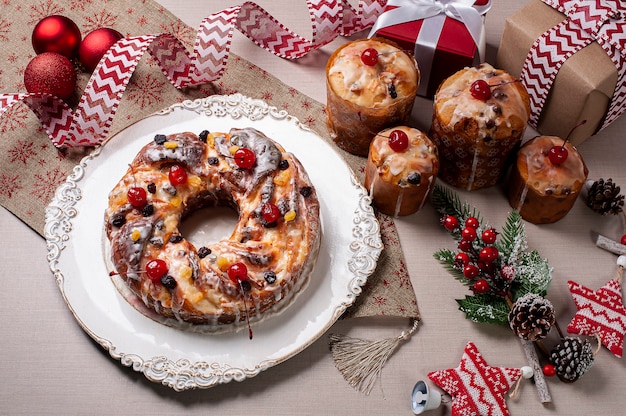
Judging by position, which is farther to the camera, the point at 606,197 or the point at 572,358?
the point at 606,197

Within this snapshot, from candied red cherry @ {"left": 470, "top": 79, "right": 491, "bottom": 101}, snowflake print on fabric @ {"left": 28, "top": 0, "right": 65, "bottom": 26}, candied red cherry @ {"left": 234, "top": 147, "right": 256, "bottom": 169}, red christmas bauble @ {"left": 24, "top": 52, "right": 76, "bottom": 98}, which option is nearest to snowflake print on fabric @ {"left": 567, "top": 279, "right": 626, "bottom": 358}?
candied red cherry @ {"left": 470, "top": 79, "right": 491, "bottom": 101}

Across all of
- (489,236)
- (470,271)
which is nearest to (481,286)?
(470,271)

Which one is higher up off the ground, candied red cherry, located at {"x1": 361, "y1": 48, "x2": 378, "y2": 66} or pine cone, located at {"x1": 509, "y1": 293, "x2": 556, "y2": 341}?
candied red cherry, located at {"x1": 361, "y1": 48, "x2": 378, "y2": 66}

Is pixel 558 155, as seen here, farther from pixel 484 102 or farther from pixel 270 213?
pixel 270 213

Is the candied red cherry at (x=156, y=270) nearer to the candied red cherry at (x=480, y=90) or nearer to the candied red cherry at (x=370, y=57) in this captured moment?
the candied red cherry at (x=370, y=57)

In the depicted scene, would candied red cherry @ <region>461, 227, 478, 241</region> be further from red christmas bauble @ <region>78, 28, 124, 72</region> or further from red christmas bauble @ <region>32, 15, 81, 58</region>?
red christmas bauble @ <region>32, 15, 81, 58</region>

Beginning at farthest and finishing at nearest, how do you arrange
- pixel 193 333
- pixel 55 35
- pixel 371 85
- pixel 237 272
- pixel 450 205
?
pixel 55 35 < pixel 450 205 < pixel 371 85 < pixel 193 333 < pixel 237 272
